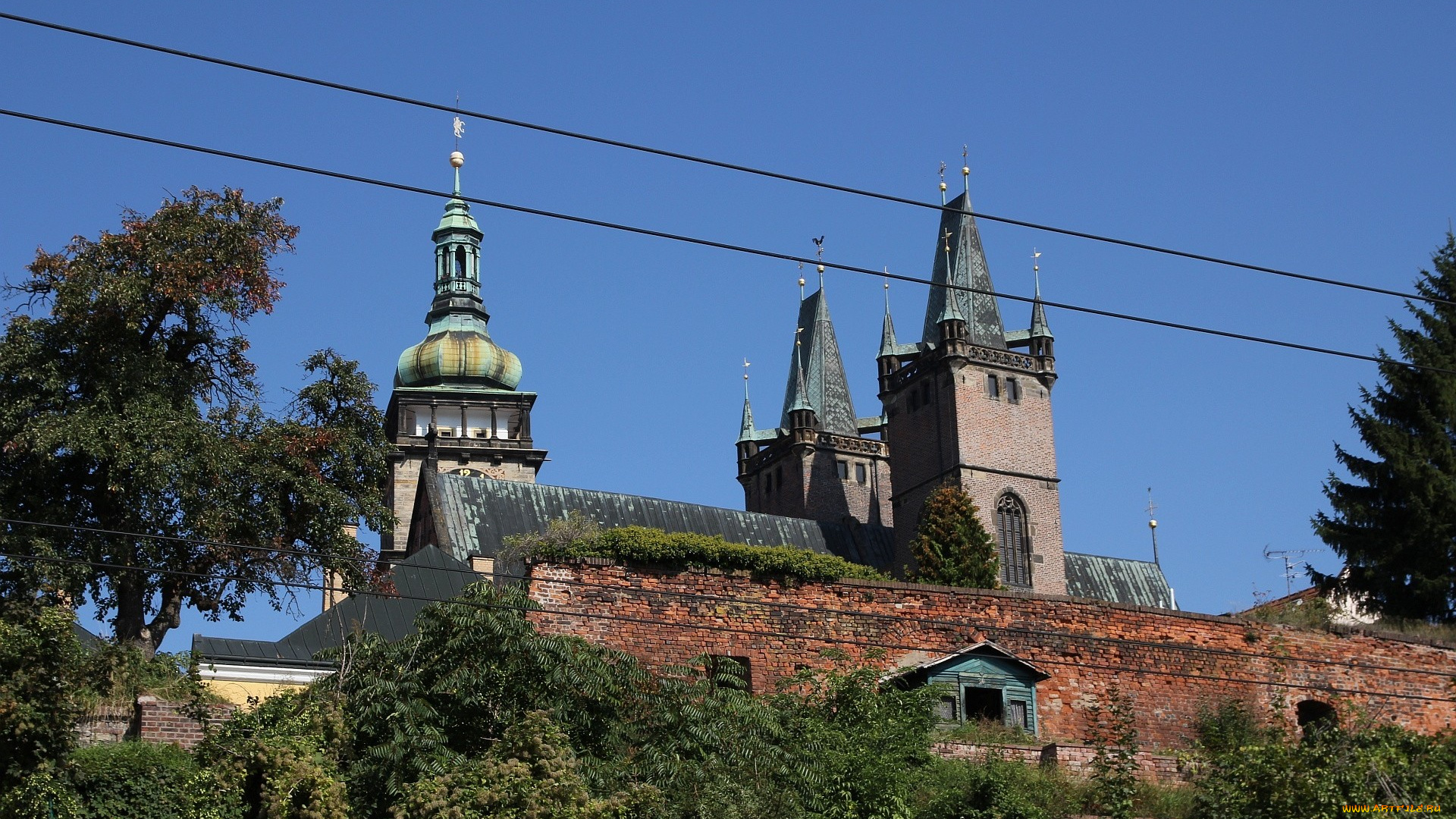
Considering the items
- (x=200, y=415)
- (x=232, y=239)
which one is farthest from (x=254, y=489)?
(x=232, y=239)

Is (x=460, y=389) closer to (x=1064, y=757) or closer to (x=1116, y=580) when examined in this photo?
(x=1116, y=580)

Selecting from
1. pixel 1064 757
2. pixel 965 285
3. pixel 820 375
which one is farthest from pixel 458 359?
pixel 1064 757

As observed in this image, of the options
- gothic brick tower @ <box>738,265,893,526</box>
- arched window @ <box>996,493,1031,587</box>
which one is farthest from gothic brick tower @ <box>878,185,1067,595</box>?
gothic brick tower @ <box>738,265,893,526</box>

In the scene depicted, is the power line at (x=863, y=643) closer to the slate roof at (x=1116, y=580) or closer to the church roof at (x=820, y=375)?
the slate roof at (x=1116, y=580)

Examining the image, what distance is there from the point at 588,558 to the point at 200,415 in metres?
6.21

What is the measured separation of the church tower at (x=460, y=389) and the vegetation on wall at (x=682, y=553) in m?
46.7

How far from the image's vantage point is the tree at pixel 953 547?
161ft

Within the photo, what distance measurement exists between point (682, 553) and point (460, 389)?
50832 mm

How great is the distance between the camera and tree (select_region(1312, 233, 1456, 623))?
3925 cm

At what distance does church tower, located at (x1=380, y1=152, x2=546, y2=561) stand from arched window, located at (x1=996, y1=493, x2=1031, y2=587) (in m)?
20.7

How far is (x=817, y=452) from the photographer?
77438 millimetres

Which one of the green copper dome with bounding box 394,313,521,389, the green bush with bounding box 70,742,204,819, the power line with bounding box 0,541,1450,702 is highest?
the green copper dome with bounding box 394,313,521,389

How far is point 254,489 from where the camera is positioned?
2936 cm

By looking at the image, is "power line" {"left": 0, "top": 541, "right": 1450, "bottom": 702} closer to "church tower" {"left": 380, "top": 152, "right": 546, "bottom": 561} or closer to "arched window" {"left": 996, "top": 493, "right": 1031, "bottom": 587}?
"arched window" {"left": 996, "top": 493, "right": 1031, "bottom": 587}
